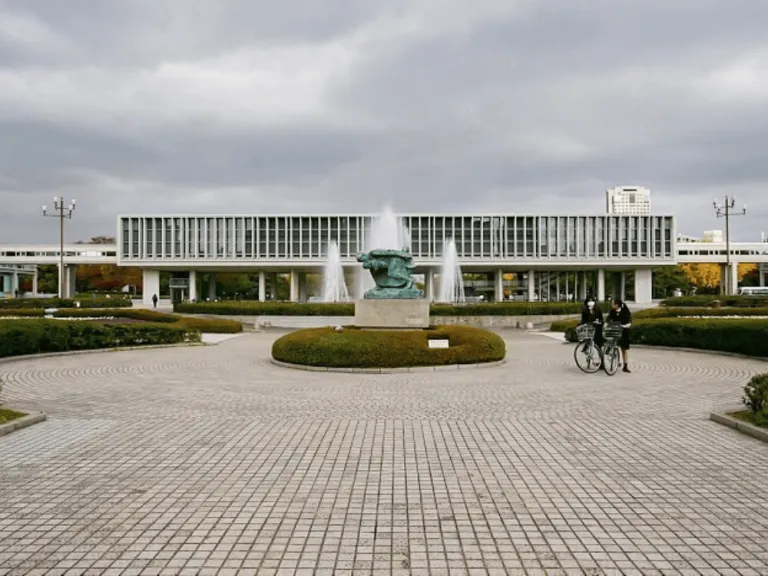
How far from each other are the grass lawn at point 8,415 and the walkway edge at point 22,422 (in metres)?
0.12

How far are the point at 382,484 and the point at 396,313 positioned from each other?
48.1 feet

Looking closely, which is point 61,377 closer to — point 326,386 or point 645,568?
point 326,386

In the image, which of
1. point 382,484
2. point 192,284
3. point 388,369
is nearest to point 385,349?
point 388,369

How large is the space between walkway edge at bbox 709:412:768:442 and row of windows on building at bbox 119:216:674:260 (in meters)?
58.1

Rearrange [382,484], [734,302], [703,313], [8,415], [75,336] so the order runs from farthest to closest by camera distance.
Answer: [734,302] < [703,313] < [75,336] < [8,415] < [382,484]

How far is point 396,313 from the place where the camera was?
67.7 ft

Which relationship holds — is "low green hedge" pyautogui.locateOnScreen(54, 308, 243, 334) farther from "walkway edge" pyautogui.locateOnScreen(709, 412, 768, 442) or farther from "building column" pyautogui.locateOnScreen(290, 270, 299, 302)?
"building column" pyautogui.locateOnScreen(290, 270, 299, 302)

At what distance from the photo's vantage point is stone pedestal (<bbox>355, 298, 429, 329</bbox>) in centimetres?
2061

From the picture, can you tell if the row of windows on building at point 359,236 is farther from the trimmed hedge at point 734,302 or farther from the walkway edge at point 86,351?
the walkway edge at point 86,351

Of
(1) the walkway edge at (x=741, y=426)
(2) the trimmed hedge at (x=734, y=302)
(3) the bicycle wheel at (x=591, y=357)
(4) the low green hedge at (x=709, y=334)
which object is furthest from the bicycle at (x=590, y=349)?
(2) the trimmed hedge at (x=734, y=302)

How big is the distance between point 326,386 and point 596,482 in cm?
758

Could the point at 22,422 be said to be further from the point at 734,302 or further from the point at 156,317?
the point at 734,302

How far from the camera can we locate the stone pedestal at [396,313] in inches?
811

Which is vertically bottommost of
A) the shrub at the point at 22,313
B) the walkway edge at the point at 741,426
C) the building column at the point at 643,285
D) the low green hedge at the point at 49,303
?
the walkway edge at the point at 741,426
